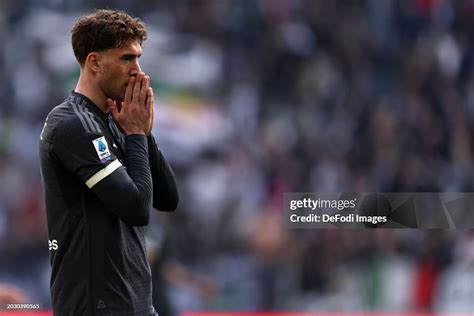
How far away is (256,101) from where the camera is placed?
18.8 ft

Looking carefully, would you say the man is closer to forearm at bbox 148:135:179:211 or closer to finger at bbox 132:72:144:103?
finger at bbox 132:72:144:103

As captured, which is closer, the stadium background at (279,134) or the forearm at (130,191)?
the forearm at (130,191)

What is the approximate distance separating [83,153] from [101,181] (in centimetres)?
10

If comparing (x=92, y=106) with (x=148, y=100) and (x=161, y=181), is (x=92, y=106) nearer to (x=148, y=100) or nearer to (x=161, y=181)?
(x=148, y=100)

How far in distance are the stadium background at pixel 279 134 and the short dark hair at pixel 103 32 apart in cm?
301

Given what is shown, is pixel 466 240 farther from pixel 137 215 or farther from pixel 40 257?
pixel 137 215

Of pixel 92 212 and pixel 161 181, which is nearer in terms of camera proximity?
pixel 92 212

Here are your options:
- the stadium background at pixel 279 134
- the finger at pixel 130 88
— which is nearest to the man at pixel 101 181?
the finger at pixel 130 88

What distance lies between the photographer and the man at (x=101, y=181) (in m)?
2.47

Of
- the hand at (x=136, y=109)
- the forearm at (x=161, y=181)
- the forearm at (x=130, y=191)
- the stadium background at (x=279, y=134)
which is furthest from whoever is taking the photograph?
the stadium background at (x=279, y=134)

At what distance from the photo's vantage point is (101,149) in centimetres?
250

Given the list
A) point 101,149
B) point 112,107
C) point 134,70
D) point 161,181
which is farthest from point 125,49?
point 161,181

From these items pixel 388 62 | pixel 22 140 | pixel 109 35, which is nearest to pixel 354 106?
pixel 388 62

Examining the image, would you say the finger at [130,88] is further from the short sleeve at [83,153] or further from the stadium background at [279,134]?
the stadium background at [279,134]
